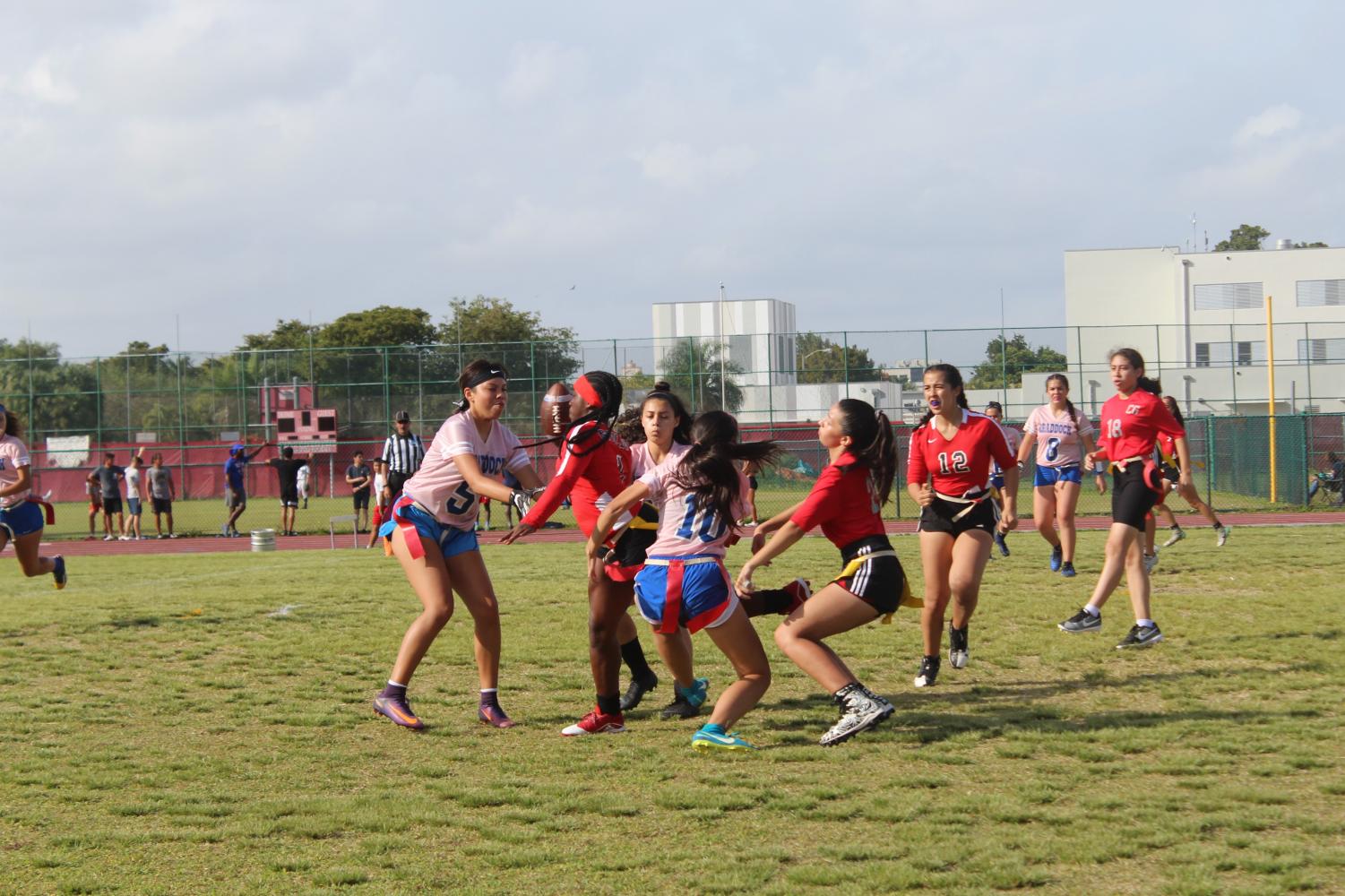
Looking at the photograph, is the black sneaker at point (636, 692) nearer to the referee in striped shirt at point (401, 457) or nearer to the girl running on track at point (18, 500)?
the girl running on track at point (18, 500)

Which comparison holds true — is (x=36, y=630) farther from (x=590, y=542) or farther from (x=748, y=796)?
(x=748, y=796)

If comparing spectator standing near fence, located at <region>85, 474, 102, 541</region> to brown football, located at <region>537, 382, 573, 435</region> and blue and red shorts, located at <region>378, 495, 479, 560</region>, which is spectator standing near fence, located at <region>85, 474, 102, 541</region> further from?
brown football, located at <region>537, 382, 573, 435</region>

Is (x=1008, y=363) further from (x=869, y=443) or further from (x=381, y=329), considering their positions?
(x=381, y=329)

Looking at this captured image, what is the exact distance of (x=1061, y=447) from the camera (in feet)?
45.3

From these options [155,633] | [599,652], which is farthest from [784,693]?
[155,633]

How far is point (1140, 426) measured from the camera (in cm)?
966

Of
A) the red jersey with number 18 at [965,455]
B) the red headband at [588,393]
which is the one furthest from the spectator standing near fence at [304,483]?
the red headband at [588,393]

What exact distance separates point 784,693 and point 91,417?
37.3 metres

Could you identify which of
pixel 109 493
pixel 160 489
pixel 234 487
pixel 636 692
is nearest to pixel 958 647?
pixel 636 692

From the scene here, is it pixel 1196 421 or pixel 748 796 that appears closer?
pixel 748 796

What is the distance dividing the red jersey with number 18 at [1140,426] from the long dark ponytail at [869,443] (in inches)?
131

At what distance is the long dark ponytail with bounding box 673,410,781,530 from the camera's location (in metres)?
6.26

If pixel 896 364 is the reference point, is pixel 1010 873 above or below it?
below

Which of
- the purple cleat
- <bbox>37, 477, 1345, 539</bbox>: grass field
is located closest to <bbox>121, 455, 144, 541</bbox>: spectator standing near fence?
<bbox>37, 477, 1345, 539</bbox>: grass field
